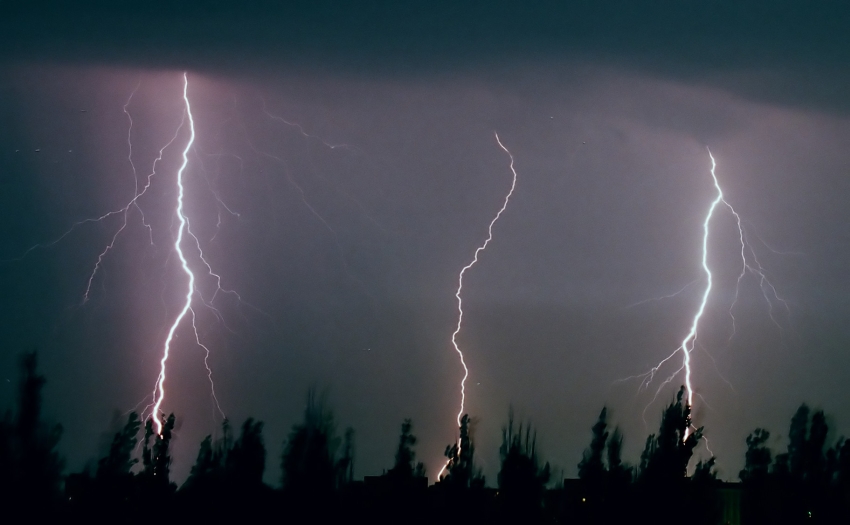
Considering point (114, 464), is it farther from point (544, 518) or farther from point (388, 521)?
point (544, 518)

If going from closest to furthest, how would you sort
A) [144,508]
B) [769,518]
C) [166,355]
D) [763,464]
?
[166,355]
[144,508]
[769,518]
[763,464]

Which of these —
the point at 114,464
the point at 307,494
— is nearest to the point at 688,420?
the point at 307,494

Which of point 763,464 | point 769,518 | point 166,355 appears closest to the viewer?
point 166,355

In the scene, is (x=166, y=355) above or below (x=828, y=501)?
above

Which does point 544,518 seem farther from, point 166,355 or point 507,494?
point 166,355

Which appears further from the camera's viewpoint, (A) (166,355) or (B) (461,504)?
(B) (461,504)

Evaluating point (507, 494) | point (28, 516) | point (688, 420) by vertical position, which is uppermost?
point (688, 420)

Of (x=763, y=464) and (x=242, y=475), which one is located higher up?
(x=763, y=464)

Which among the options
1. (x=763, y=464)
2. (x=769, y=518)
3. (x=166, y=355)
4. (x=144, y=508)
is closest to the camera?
(x=166, y=355)

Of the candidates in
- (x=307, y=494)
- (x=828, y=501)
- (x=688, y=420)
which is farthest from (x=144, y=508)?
(x=828, y=501)
